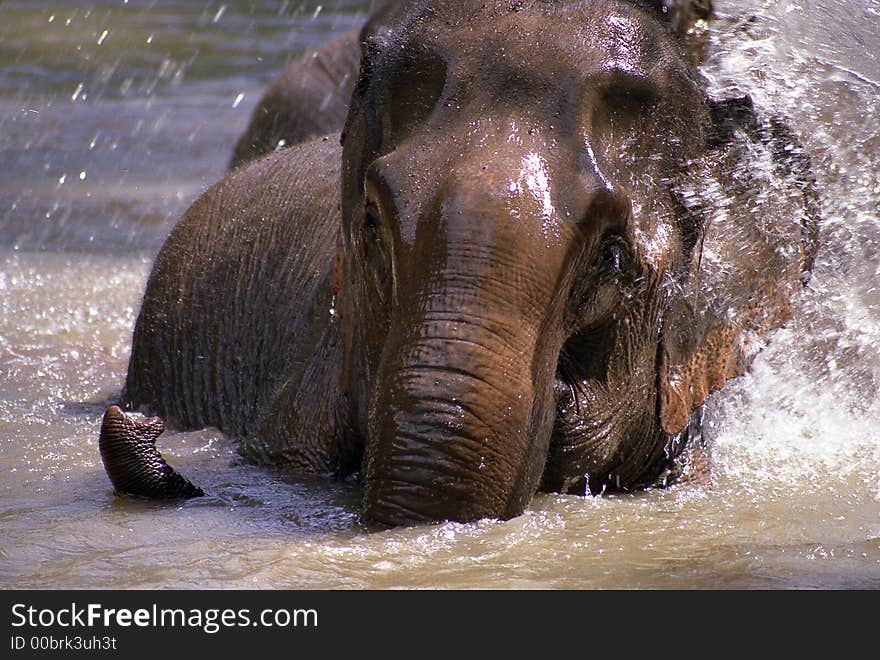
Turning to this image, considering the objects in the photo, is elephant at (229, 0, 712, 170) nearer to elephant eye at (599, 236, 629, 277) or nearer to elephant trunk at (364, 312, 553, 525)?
elephant eye at (599, 236, 629, 277)

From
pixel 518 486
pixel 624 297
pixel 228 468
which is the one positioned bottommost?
pixel 228 468

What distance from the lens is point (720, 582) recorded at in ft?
12.4

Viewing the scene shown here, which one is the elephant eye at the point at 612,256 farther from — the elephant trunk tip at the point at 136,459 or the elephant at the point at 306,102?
the elephant at the point at 306,102

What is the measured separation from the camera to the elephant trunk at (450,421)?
145 inches

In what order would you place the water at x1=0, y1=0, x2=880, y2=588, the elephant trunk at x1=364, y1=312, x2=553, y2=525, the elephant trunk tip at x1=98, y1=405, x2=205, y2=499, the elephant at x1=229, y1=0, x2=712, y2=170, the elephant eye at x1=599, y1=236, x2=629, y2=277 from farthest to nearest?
the elephant at x1=229, y1=0, x2=712, y2=170, the elephant trunk tip at x1=98, y1=405, x2=205, y2=499, the elephant eye at x1=599, y1=236, x2=629, y2=277, the water at x1=0, y1=0, x2=880, y2=588, the elephant trunk at x1=364, y1=312, x2=553, y2=525

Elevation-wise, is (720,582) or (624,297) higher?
(624,297)

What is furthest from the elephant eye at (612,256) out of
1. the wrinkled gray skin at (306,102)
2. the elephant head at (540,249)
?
the wrinkled gray skin at (306,102)

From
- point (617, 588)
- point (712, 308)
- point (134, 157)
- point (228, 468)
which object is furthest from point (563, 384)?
point (134, 157)

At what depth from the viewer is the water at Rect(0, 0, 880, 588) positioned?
3.81 m

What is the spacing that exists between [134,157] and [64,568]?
30.0 feet

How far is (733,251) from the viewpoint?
183 inches

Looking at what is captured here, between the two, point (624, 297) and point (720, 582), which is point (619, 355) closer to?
point (624, 297)

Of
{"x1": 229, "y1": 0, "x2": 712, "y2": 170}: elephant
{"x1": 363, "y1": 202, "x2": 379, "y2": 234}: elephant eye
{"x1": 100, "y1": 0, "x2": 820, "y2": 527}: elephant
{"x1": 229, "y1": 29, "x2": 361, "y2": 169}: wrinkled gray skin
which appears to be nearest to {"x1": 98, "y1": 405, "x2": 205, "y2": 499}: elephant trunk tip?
{"x1": 100, "y1": 0, "x2": 820, "y2": 527}: elephant

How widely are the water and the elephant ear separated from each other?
7.3 inches
